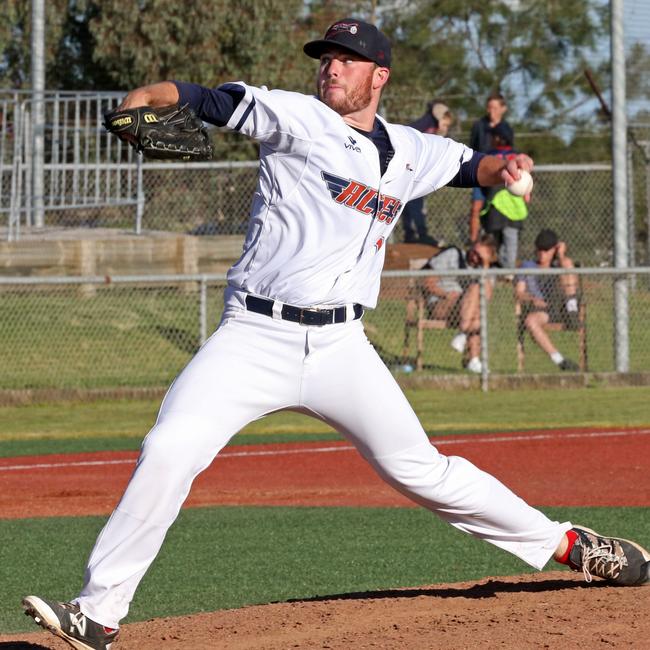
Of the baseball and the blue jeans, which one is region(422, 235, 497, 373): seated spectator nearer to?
the blue jeans

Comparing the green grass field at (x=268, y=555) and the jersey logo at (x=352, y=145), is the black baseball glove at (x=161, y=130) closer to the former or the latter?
the jersey logo at (x=352, y=145)

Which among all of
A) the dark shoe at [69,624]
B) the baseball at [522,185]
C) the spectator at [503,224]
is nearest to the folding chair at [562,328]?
the spectator at [503,224]

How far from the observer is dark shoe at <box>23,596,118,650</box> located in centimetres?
411

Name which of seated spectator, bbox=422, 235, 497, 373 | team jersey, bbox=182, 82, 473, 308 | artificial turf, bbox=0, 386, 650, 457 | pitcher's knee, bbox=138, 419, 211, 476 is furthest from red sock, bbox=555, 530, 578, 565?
seated spectator, bbox=422, 235, 497, 373

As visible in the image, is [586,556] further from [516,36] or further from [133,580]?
[516,36]

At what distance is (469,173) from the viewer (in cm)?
518

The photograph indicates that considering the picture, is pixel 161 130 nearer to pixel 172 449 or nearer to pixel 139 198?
Result: pixel 172 449

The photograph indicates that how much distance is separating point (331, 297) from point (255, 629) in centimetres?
125

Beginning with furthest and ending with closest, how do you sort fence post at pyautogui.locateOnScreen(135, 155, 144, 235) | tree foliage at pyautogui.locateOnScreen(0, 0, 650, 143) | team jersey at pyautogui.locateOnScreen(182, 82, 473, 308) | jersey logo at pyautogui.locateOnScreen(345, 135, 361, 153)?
tree foliage at pyautogui.locateOnScreen(0, 0, 650, 143), fence post at pyautogui.locateOnScreen(135, 155, 144, 235), jersey logo at pyautogui.locateOnScreen(345, 135, 361, 153), team jersey at pyautogui.locateOnScreen(182, 82, 473, 308)

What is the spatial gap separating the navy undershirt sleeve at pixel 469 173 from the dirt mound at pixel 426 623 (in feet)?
5.46

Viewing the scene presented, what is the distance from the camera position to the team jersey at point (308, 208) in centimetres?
442

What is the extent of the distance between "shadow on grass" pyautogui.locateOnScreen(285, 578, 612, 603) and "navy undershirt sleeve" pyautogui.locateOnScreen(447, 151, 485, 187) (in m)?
1.66

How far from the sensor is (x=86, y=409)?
521 inches

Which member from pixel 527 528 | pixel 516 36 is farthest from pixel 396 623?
pixel 516 36
